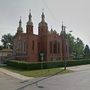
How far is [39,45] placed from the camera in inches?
2640

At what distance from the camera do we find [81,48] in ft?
373

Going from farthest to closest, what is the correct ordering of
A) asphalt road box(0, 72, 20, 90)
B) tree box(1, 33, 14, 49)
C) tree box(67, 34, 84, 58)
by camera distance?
1. tree box(1, 33, 14, 49)
2. tree box(67, 34, 84, 58)
3. asphalt road box(0, 72, 20, 90)

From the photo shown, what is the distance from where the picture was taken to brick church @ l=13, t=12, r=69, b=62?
204ft

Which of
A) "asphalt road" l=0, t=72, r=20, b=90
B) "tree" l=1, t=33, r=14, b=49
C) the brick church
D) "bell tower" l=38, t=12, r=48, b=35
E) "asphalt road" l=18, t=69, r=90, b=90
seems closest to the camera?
"asphalt road" l=18, t=69, r=90, b=90

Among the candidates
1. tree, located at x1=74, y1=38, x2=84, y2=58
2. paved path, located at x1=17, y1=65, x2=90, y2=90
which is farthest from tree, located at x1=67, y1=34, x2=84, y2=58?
paved path, located at x1=17, y1=65, x2=90, y2=90

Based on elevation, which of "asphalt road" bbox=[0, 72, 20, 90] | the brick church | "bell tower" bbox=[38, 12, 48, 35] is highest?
"bell tower" bbox=[38, 12, 48, 35]

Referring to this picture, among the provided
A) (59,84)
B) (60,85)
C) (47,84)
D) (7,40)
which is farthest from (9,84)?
(7,40)

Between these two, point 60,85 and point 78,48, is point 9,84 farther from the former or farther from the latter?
point 78,48

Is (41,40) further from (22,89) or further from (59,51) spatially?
(22,89)

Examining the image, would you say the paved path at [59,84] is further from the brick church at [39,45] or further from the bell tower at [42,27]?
the bell tower at [42,27]

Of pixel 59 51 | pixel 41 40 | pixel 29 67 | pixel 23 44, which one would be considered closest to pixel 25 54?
pixel 23 44

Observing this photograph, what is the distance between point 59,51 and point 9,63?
63.8 ft

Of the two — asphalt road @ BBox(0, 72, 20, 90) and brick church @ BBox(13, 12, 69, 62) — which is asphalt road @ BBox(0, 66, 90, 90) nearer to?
asphalt road @ BBox(0, 72, 20, 90)

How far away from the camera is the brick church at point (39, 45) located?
204 feet
